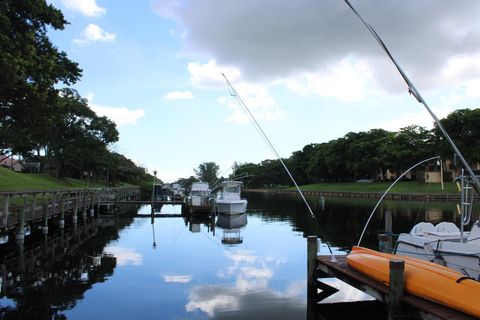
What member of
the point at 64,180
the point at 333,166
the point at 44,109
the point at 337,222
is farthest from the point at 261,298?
the point at 333,166

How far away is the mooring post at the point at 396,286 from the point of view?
852 cm

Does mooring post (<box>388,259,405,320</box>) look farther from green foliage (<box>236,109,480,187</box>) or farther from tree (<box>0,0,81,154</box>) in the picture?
green foliage (<box>236,109,480,187</box>)

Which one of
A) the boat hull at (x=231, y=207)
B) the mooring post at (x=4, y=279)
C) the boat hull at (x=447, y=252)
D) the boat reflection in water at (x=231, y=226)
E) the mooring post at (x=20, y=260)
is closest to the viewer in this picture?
the boat hull at (x=447, y=252)

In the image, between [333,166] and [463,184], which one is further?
[333,166]

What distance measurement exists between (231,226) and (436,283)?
91.2 feet

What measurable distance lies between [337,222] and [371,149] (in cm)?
7115

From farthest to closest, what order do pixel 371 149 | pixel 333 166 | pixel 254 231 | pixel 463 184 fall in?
pixel 333 166 < pixel 371 149 < pixel 254 231 < pixel 463 184

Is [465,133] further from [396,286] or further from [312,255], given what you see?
[396,286]

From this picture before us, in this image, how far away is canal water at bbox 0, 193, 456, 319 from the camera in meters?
12.4

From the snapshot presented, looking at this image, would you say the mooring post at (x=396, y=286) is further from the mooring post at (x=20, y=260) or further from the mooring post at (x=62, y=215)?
the mooring post at (x=62, y=215)

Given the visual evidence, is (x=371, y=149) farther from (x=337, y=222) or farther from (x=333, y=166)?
(x=337, y=222)

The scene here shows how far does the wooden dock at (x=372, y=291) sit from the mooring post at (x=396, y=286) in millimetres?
41

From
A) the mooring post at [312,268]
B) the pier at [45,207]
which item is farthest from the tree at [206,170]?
the mooring post at [312,268]

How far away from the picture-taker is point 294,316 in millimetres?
11867
